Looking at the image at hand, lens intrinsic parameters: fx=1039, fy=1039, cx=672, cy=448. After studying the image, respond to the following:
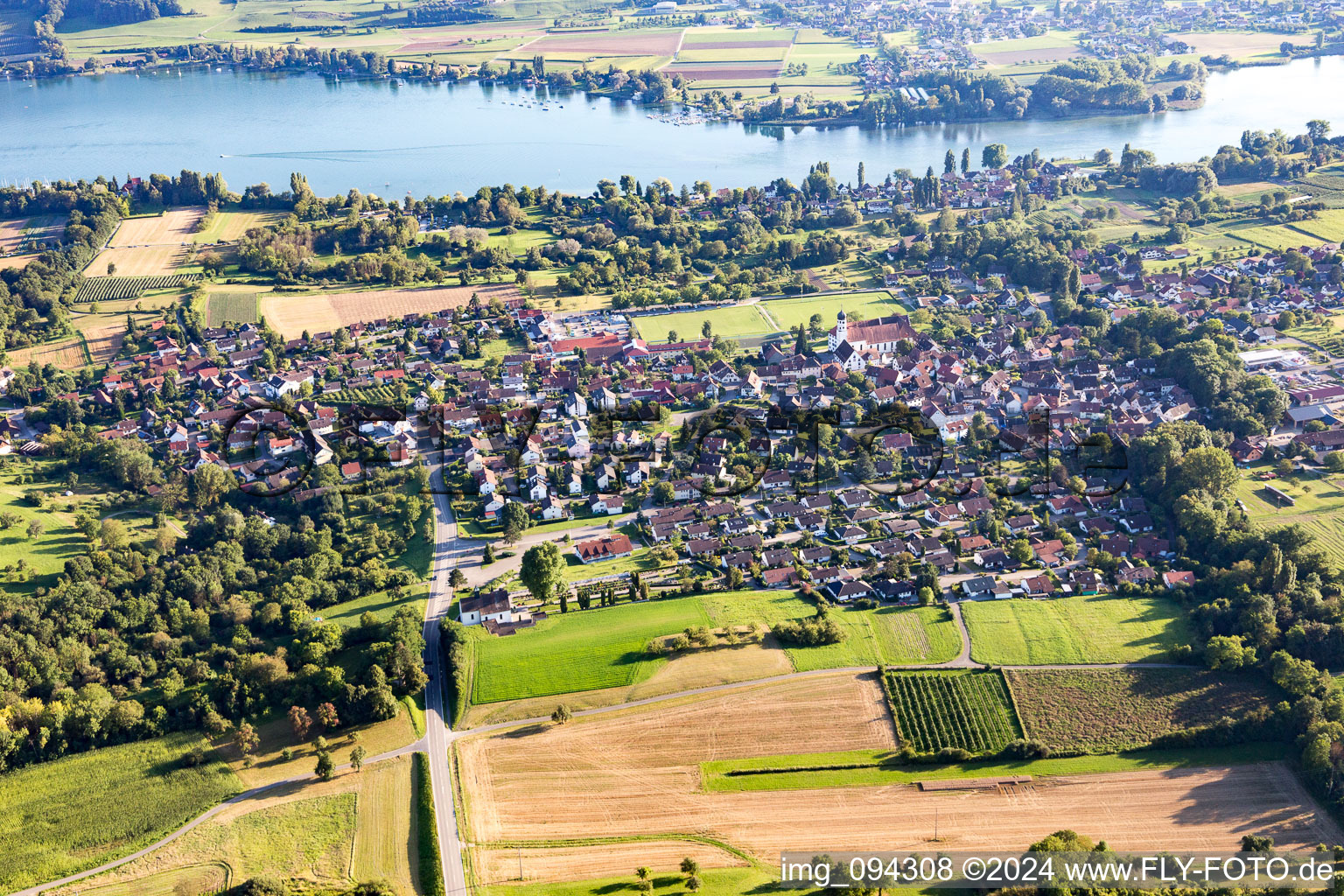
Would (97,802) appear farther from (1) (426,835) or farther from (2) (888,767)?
(2) (888,767)

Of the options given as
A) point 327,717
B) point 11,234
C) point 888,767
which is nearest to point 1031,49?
point 11,234

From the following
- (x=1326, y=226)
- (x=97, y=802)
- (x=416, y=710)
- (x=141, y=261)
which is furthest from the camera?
(x=1326, y=226)

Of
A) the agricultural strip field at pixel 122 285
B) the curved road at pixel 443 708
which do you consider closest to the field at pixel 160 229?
the agricultural strip field at pixel 122 285

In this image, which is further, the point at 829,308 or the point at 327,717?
the point at 829,308

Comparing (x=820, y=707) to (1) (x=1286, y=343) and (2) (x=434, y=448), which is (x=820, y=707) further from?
(1) (x=1286, y=343)

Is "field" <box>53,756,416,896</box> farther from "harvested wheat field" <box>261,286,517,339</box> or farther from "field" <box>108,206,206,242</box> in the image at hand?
"field" <box>108,206,206,242</box>

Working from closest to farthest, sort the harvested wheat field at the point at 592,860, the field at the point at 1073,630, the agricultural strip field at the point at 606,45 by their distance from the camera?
the harvested wheat field at the point at 592,860
the field at the point at 1073,630
the agricultural strip field at the point at 606,45

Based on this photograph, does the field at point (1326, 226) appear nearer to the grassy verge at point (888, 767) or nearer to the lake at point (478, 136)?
the lake at point (478, 136)
